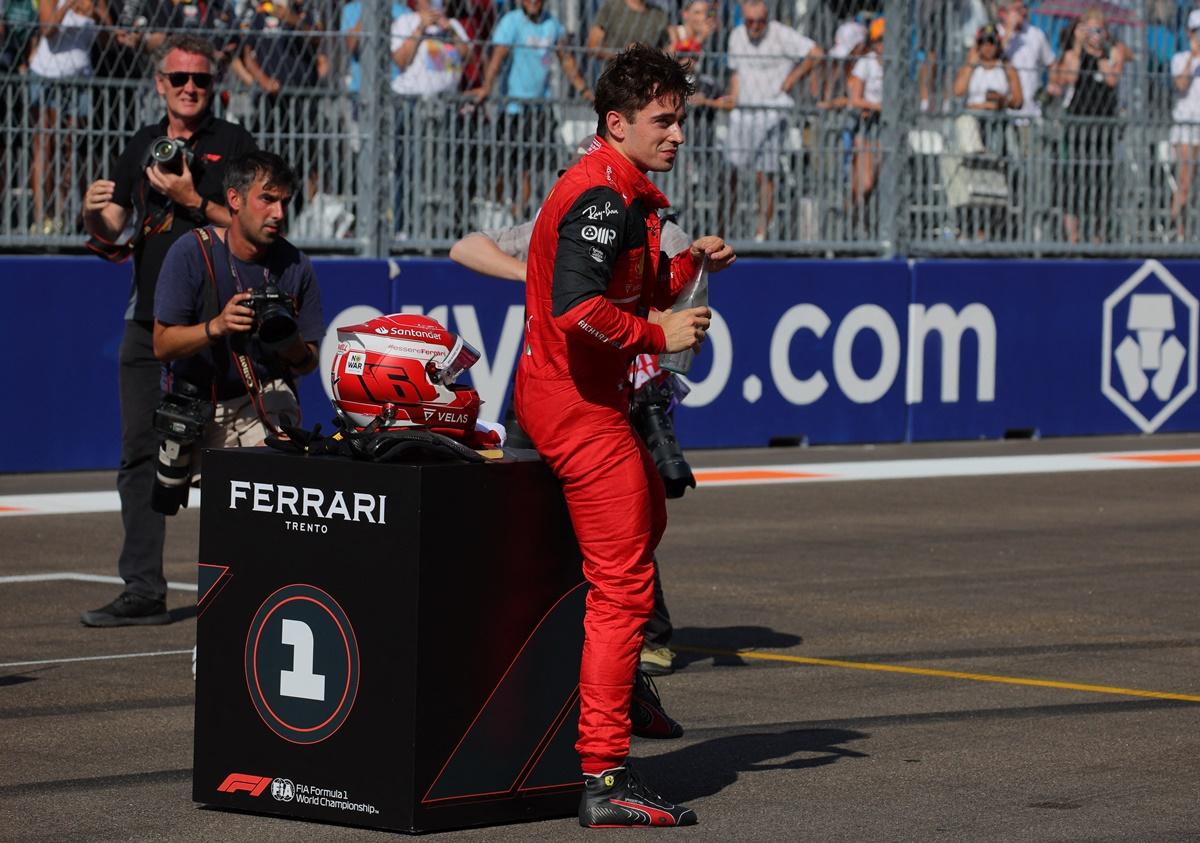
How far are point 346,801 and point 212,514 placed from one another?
82 centimetres

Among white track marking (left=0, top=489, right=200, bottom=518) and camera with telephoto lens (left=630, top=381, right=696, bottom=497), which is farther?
white track marking (left=0, top=489, right=200, bottom=518)

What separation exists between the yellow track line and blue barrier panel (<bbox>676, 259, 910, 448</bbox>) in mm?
7200

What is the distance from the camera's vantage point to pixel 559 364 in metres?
5.88

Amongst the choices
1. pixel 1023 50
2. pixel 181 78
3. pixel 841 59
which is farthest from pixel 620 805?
pixel 1023 50

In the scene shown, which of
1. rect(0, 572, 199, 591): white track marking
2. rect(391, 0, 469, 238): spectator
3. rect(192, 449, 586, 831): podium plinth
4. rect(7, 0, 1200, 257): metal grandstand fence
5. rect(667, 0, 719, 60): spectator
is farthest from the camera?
rect(667, 0, 719, 60): spectator

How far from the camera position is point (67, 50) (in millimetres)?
13453

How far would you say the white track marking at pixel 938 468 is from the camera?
14.4m

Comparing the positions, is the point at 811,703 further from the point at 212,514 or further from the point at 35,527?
the point at 35,527

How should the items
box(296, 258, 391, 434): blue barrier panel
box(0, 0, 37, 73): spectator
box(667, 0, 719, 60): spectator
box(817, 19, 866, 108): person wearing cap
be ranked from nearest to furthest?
box(0, 0, 37, 73): spectator → box(296, 258, 391, 434): blue barrier panel → box(667, 0, 719, 60): spectator → box(817, 19, 866, 108): person wearing cap

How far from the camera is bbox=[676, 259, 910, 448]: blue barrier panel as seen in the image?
51.9 feet

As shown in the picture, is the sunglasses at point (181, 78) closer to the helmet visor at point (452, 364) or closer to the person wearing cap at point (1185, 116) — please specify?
the helmet visor at point (452, 364)

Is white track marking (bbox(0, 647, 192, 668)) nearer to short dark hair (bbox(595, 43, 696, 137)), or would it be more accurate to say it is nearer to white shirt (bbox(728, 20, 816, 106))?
short dark hair (bbox(595, 43, 696, 137))

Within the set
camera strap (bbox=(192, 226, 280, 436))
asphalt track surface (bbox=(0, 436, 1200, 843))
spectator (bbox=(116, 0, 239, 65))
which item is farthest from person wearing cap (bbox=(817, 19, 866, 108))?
camera strap (bbox=(192, 226, 280, 436))

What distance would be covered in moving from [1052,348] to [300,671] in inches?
477
